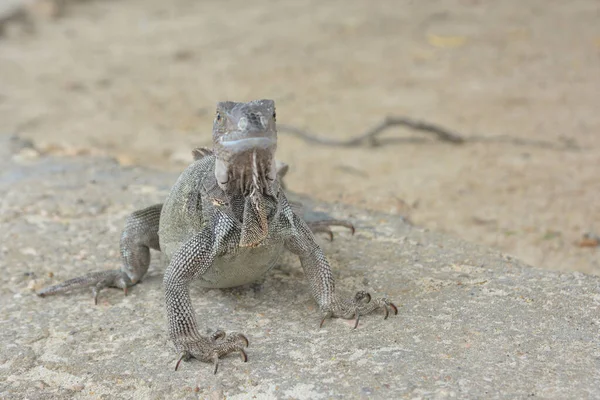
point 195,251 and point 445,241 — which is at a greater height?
point 195,251

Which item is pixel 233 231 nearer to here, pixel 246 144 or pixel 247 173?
pixel 247 173

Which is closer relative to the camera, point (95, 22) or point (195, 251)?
point (195, 251)

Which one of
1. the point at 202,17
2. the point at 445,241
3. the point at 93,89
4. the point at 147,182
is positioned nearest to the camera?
the point at 445,241

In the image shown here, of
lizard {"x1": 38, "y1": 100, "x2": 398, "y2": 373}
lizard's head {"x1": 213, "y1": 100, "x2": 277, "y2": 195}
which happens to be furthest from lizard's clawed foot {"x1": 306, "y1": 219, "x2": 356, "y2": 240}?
lizard's head {"x1": 213, "y1": 100, "x2": 277, "y2": 195}

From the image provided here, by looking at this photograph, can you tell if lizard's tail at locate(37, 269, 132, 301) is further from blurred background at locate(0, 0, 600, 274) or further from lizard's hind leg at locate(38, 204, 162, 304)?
blurred background at locate(0, 0, 600, 274)

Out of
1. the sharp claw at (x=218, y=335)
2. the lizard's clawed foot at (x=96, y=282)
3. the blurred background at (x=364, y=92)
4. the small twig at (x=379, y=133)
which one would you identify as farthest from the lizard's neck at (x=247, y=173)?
the small twig at (x=379, y=133)

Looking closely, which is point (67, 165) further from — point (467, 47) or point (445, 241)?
point (467, 47)

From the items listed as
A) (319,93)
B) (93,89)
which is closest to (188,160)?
(319,93)
